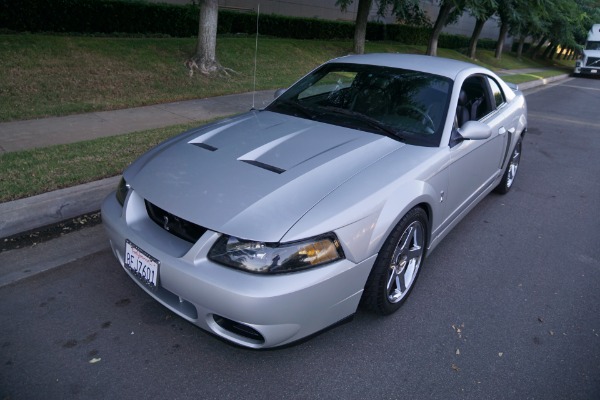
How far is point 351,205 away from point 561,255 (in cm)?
250

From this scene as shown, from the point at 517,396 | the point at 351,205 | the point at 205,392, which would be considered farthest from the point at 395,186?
the point at 205,392

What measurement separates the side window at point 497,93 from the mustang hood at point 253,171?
1909 millimetres

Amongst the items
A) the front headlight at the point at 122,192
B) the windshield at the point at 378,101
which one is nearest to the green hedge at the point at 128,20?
the windshield at the point at 378,101

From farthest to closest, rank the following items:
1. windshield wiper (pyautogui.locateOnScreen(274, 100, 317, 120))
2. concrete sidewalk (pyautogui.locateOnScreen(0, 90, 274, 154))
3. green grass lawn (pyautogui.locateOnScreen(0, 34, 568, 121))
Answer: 1. green grass lawn (pyautogui.locateOnScreen(0, 34, 568, 121))
2. concrete sidewalk (pyautogui.locateOnScreen(0, 90, 274, 154))
3. windshield wiper (pyautogui.locateOnScreen(274, 100, 317, 120))

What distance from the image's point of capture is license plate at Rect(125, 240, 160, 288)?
2.29m

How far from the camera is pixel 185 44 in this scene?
10.8m

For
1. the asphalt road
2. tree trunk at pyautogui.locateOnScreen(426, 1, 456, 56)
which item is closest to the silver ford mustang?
the asphalt road

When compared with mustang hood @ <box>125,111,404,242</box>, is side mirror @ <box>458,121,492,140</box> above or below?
above

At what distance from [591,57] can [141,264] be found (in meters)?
28.8

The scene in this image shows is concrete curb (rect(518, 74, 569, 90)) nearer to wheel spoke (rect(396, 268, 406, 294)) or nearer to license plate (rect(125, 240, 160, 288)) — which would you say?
wheel spoke (rect(396, 268, 406, 294))

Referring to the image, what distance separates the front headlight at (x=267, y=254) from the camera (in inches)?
83.1

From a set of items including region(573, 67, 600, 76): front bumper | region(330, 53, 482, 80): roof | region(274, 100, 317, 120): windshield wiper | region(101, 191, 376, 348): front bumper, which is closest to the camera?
region(101, 191, 376, 348): front bumper

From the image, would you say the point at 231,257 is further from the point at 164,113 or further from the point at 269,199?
the point at 164,113

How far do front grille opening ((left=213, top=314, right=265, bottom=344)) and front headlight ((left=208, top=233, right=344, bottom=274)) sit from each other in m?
0.28
